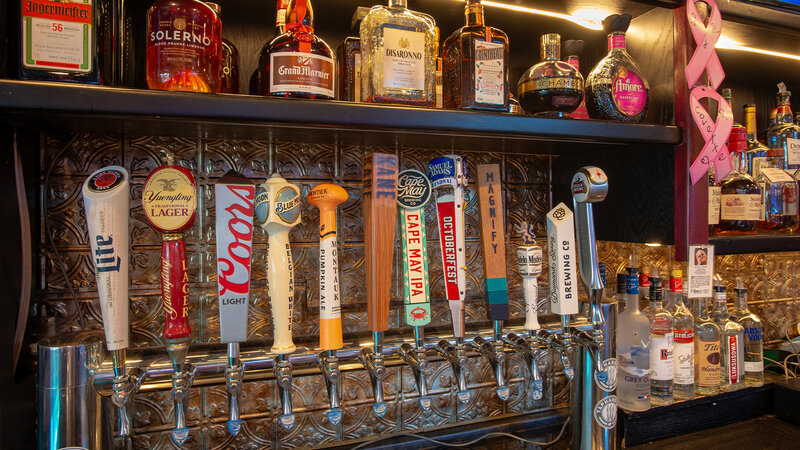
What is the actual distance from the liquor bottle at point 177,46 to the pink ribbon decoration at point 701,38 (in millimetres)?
1080

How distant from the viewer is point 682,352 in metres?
1.23

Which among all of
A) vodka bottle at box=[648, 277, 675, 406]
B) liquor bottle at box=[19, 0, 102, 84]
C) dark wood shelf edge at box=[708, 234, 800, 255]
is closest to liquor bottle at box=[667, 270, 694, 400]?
vodka bottle at box=[648, 277, 675, 406]

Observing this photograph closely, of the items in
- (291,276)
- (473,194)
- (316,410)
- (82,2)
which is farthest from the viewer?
(473,194)

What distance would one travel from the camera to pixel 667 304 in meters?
1.33

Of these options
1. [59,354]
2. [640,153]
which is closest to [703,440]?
[640,153]

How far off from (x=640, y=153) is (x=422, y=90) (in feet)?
2.06

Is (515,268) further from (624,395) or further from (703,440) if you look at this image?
(703,440)

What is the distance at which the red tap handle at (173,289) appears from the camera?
0.79m

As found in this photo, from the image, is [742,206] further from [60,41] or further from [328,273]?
[60,41]

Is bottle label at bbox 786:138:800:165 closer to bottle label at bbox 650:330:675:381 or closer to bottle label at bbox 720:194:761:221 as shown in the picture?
bottle label at bbox 720:194:761:221

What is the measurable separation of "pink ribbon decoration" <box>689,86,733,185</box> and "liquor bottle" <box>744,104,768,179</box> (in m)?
0.45

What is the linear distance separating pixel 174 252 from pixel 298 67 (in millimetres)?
402

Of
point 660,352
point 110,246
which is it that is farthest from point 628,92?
point 110,246

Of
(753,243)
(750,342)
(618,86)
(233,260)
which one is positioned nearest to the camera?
(233,260)
